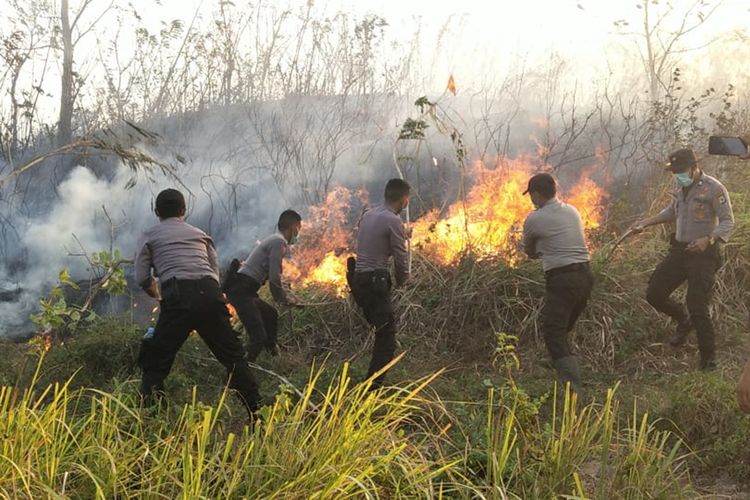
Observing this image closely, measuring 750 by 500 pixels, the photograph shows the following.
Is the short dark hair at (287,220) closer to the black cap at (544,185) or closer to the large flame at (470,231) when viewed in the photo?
the large flame at (470,231)

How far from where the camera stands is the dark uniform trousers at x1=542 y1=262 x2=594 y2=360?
5.46m

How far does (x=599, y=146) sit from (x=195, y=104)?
924 cm

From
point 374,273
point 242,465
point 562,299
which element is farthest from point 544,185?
point 242,465

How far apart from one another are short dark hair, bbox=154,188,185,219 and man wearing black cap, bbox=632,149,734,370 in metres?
4.14

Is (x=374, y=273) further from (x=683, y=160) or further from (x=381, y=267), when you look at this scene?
(x=683, y=160)

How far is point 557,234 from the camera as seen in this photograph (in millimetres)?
5492

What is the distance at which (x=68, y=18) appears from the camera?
1598 cm

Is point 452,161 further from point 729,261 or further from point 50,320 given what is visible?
point 50,320

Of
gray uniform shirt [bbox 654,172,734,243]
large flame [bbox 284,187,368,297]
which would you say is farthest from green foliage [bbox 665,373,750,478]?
large flame [bbox 284,187,368,297]

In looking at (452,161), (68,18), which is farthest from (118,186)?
(452,161)

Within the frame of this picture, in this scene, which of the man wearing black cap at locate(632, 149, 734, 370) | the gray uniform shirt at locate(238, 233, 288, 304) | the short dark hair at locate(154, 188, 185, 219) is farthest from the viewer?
the gray uniform shirt at locate(238, 233, 288, 304)

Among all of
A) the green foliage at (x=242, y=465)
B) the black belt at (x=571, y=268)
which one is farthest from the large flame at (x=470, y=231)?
the green foliage at (x=242, y=465)

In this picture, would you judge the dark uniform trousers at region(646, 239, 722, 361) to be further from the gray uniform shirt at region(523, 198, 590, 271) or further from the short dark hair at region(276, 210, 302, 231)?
the short dark hair at region(276, 210, 302, 231)

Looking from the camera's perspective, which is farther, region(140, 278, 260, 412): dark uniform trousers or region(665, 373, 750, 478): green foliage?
region(140, 278, 260, 412): dark uniform trousers
